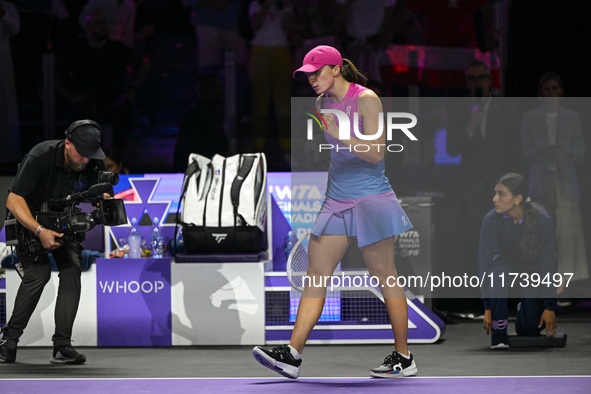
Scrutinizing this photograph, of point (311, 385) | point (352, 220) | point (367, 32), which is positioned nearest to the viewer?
point (311, 385)

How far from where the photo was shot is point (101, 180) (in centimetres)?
460

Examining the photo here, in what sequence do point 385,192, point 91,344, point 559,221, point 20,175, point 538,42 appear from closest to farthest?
point 385,192 < point 20,175 < point 91,344 < point 559,221 < point 538,42

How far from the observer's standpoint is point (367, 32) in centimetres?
737

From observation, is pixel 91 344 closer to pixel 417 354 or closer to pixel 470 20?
pixel 417 354

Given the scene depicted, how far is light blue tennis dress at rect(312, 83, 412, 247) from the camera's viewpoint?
3.96 meters

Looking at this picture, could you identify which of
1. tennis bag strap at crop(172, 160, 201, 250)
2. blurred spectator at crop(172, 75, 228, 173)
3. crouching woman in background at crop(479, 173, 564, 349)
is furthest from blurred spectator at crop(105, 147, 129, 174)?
crouching woman in background at crop(479, 173, 564, 349)

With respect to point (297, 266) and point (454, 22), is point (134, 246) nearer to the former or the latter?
point (297, 266)

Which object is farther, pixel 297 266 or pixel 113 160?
pixel 113 160

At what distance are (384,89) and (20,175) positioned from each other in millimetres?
3723

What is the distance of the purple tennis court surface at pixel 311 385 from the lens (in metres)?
3.75

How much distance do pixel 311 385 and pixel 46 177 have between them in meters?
1.95

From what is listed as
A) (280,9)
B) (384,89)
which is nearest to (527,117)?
(384,89)

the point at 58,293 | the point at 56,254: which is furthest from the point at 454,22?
the point at 58,293

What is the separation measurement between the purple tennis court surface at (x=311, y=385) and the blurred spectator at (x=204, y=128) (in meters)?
3.43
